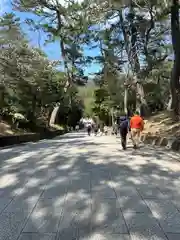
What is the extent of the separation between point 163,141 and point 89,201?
409 inches

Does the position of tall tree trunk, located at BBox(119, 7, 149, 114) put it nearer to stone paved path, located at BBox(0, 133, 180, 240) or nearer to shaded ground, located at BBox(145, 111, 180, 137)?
shaded ground, located at BBox(145, 111, 180, 137)

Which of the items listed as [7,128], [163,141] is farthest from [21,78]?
[163,141]

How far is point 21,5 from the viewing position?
30.1 m

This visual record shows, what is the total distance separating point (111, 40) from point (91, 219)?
2454 centimetres

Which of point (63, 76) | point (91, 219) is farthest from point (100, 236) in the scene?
point (63, 76)

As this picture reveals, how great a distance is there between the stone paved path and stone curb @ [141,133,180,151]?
4038 mm

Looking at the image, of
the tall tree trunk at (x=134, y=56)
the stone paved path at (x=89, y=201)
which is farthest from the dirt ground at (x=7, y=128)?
the stone paved path at (x=89, y=201)

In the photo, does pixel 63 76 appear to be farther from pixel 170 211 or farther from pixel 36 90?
pixel 170 211

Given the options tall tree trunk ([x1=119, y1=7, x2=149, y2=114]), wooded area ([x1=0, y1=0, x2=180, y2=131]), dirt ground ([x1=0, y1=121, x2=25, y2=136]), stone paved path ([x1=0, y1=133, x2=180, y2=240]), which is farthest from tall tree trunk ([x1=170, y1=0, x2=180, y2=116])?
dirt ground ([x1=0, y1=121, x2=25, y2=136])

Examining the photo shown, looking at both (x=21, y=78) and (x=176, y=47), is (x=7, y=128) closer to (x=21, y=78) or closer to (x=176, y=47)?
(x=21, y=78)

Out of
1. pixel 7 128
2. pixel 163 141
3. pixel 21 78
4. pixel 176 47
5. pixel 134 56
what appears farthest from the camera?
pixel 7 128

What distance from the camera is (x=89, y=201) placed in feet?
19.5

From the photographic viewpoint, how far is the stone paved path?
4.64 metres

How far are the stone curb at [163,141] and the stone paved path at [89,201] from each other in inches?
159
